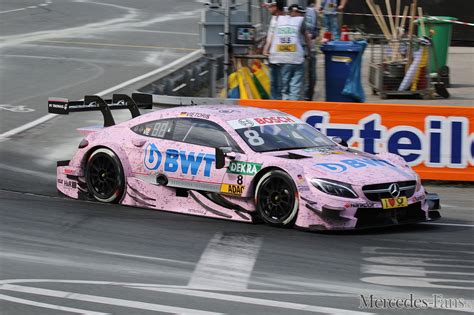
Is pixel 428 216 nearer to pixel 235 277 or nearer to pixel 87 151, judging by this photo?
pixel 235 277

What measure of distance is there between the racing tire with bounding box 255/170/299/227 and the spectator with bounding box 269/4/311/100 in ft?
18.5

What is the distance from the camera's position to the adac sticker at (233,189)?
11516 mm

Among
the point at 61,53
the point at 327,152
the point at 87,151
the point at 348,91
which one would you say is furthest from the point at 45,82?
the point at 327,152

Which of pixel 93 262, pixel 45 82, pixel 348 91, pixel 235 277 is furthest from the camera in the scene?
pixel 45 82

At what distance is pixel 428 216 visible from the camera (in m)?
11.5

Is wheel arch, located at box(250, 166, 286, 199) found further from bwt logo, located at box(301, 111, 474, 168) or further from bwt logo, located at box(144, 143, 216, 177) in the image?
bwt logo, located at box(301, 111, 474, 168)

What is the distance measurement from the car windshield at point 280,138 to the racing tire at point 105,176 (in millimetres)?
1660

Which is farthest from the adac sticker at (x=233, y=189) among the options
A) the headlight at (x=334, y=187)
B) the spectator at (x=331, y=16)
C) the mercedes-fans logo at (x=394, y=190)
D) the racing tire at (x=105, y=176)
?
the spectator at (x=331, y=16)

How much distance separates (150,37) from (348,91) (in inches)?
554

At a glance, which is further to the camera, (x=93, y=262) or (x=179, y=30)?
(x=179, y=30)

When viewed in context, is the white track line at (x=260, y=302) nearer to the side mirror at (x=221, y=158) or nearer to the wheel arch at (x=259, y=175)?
the wheel arch at (x=259, y=175)

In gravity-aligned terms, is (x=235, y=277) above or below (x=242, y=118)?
below

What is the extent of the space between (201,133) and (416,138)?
376 cm

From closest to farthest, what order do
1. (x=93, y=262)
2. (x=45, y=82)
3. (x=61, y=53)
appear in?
(x=93, y=262), (x=45, y=82), (x=61, y=53)
